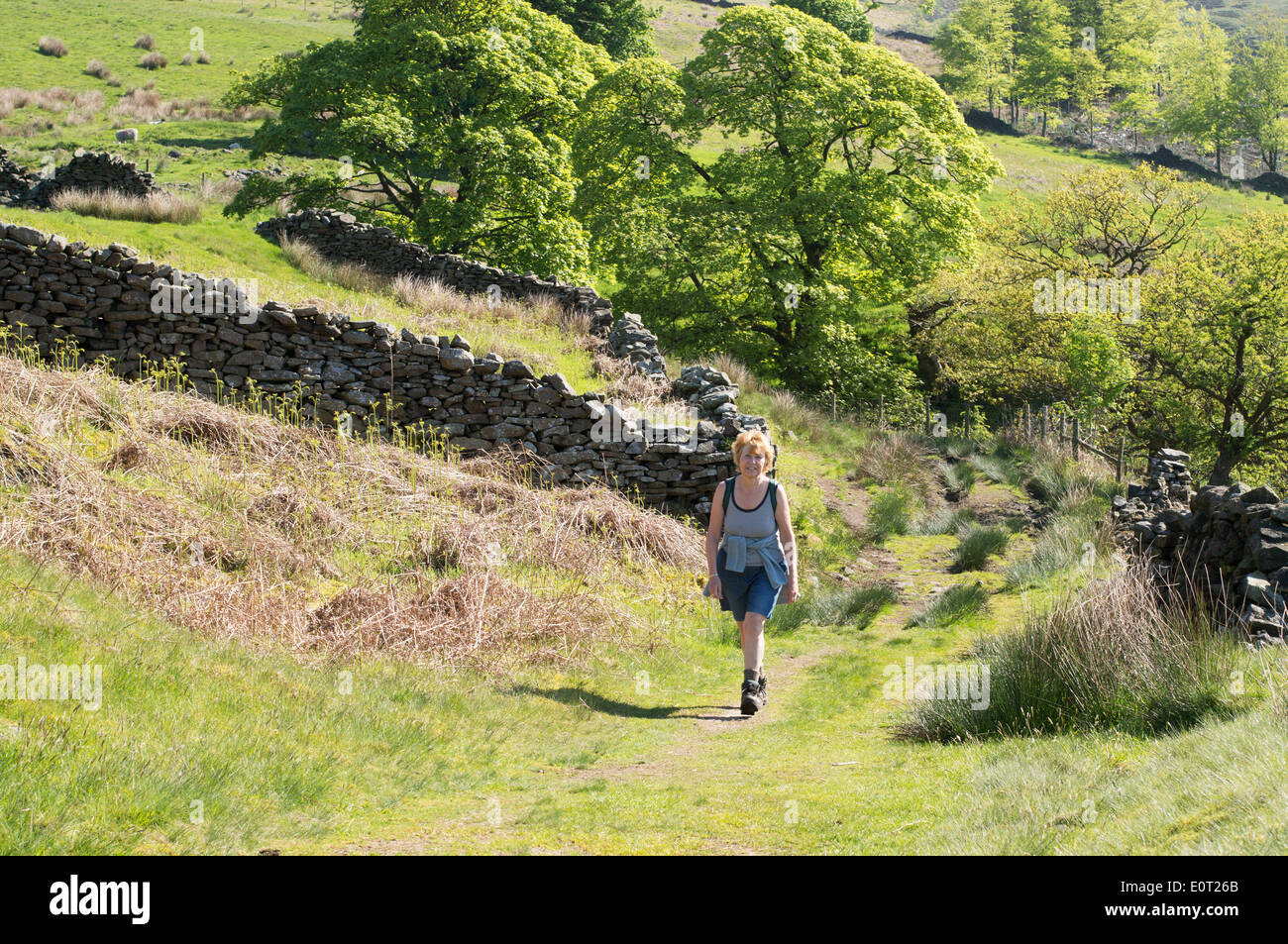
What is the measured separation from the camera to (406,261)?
23672 millimetres

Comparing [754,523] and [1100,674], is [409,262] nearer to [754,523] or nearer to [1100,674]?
[754,523]

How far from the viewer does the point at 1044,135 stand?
92.2 meters

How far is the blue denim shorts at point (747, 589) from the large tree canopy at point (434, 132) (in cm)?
2057

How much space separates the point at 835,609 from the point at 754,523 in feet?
15.7

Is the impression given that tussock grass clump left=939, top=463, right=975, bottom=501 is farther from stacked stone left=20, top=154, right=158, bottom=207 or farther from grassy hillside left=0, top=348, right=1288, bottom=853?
stacked stone left=20, top=154, right=158, bottom=207

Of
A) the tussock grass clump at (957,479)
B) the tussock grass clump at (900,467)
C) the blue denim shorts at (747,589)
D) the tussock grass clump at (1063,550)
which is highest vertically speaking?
the blue denim shorts at (747,589)

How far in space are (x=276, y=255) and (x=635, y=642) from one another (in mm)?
14651

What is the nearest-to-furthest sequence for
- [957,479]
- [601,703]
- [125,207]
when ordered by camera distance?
[601,703]
[125,207]
[957,479]

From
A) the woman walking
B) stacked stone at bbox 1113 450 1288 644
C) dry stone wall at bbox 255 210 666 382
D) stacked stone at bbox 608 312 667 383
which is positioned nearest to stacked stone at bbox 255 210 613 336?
dry stone wall at bbox 255 210 666 382

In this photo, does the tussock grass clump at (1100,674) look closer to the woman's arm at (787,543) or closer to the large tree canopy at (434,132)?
the woman's arm at (787,543)

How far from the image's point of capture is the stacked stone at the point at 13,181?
25.4 meters

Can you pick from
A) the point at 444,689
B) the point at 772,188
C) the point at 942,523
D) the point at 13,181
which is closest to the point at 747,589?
the point at 444,689

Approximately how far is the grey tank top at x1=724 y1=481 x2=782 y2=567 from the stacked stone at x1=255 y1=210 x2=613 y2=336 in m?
15.3

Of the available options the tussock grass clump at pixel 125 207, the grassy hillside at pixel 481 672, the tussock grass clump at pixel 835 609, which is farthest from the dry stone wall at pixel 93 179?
the tussock grass clump at pixel 835 609
